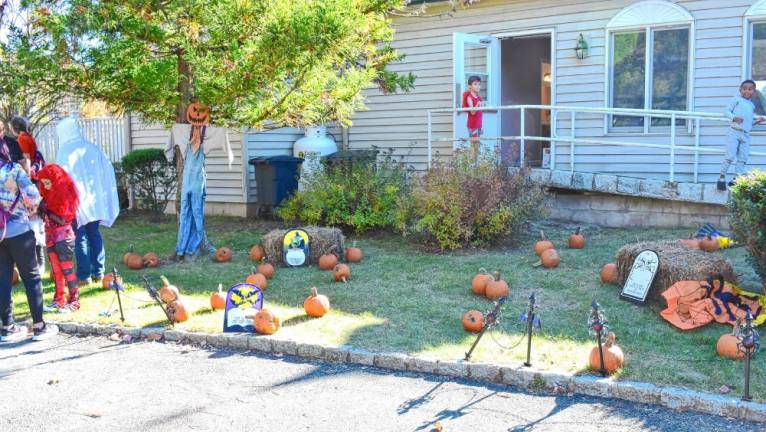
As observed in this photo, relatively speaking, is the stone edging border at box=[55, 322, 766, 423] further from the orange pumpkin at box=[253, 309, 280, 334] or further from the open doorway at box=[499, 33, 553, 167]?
the open doorway at box=[499, 33, 553, 167]

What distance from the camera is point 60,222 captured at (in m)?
6.64

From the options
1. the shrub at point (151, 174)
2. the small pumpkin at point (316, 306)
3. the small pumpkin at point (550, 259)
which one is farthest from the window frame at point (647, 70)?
the shrub at point (151, 174)

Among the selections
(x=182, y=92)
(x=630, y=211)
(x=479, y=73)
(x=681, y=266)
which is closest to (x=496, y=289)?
(x=681, y=266)

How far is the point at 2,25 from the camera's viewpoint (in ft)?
31.4

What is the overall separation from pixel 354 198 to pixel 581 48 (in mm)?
4499

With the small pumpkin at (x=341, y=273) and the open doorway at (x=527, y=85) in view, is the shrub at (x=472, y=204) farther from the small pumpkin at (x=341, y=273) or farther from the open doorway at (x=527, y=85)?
the open doorway at (x=527, y=85)

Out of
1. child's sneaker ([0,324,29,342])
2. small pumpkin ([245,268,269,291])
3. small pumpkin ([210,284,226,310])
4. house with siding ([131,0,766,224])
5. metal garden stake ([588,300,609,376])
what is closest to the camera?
metal garden stake ([588,300,609,376])

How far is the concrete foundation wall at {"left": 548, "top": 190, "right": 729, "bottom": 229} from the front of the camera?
10000 millimetres

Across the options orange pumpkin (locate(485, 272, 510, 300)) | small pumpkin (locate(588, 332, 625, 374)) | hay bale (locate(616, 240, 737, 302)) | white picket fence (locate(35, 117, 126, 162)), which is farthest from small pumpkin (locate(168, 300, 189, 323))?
white picket fence (locate(35, 117, 126, 162))

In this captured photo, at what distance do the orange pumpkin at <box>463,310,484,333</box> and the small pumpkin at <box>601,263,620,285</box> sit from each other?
1756 mm

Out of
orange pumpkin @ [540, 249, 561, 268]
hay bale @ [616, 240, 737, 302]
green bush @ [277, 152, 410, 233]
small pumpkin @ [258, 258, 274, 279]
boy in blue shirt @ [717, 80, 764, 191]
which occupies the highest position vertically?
boy in blue shirt @ [717, 80, 764, 191]

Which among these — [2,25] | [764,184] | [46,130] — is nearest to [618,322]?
[764,184]

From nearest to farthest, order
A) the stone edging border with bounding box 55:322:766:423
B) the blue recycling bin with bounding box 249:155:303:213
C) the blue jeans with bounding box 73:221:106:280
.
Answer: the stone edging border with bounding box 55:322:766:423, the blue jeans with bounding box 73:221:106:280, the blue recycling bin with bounding box 249:155:303:213

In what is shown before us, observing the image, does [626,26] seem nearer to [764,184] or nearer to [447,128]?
[447,128]
